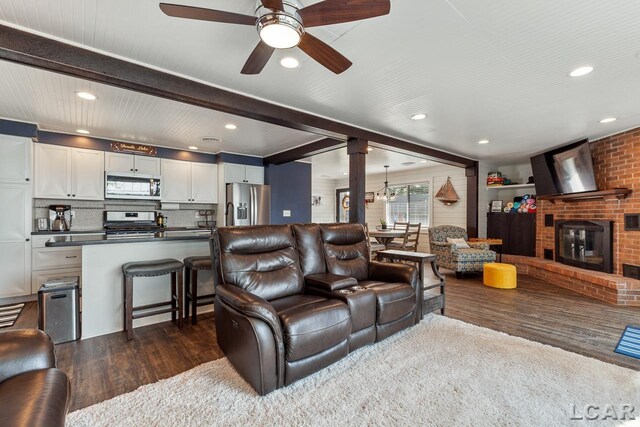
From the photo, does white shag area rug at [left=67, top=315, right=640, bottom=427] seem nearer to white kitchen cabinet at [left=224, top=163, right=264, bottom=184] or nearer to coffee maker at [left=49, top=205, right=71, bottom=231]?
coffee maker at [left=49, top=205, right=71, bottom=231]

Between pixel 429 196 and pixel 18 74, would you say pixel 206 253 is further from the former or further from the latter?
pixel 429 196

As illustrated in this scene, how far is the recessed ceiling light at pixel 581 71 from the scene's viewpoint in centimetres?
256

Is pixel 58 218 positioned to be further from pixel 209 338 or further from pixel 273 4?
pixel 273 4

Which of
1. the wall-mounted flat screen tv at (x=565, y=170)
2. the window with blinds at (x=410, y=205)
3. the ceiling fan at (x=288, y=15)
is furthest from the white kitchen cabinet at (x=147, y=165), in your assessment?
the wall-mounted flat screen tv at (x=565, y=170)

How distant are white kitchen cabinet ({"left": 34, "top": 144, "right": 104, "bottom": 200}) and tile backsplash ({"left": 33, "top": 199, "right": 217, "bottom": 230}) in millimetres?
285

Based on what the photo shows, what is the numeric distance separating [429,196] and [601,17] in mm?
6106


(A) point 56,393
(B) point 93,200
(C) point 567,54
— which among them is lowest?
(A) point 56,393

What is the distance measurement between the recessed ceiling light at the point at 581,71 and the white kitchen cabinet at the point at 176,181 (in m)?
5.62

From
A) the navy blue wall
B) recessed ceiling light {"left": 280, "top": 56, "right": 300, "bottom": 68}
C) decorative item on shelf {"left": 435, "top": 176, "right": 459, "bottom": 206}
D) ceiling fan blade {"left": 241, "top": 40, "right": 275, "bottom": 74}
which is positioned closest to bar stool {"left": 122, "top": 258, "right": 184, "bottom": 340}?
ceiling fan blade {"left": 241, "top": 40, "right": 275, "bottom": 74}

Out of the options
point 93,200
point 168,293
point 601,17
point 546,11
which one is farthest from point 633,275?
point 93,200

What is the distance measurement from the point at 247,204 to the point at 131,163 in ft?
6.77

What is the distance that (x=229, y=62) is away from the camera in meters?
2.48

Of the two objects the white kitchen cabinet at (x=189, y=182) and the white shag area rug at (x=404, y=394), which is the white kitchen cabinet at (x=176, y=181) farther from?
the white shag area rug at (x=404, y=394)

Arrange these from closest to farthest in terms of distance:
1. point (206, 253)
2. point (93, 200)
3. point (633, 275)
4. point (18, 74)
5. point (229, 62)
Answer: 1. point (229, 62)
2. point (18, 74)
3. point (206, 253)
4. point (633, 275)
5. point (93, 200)
